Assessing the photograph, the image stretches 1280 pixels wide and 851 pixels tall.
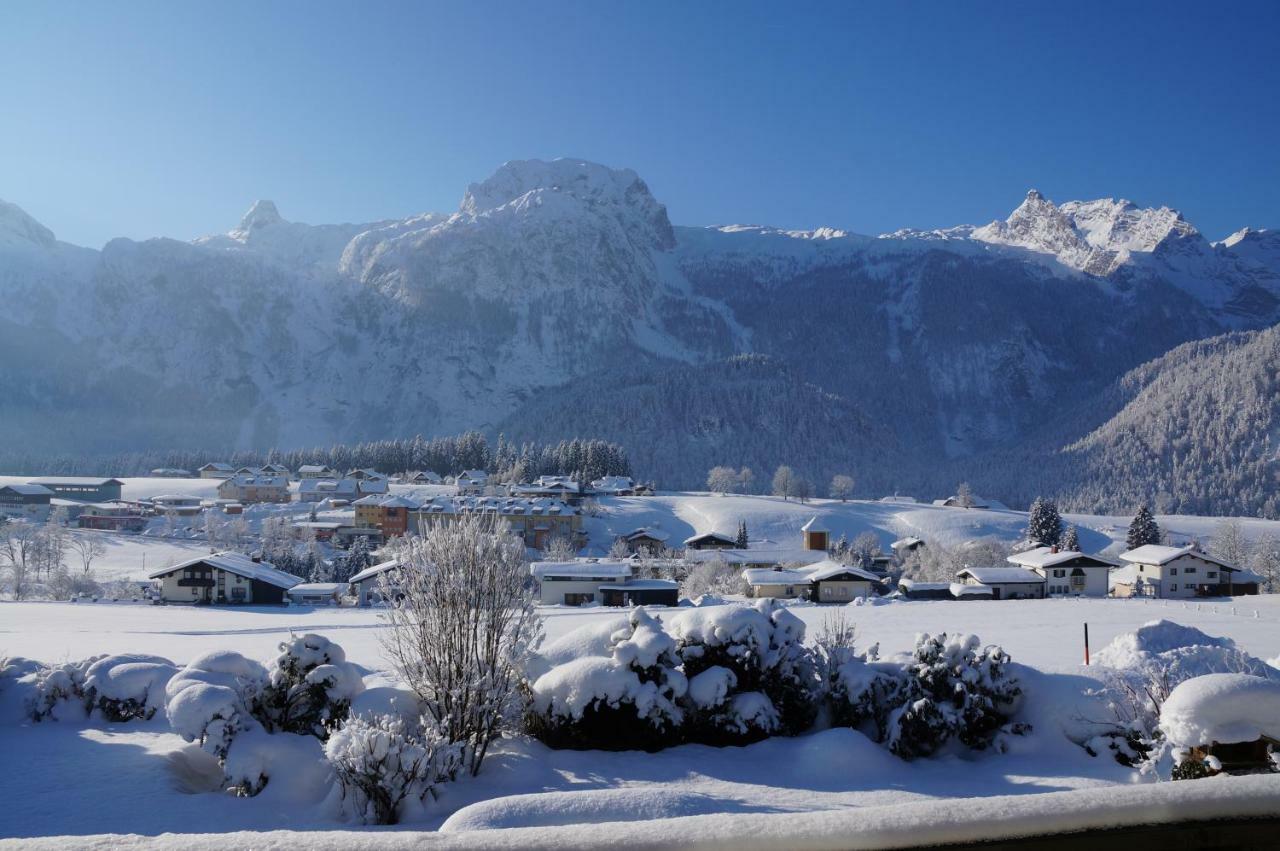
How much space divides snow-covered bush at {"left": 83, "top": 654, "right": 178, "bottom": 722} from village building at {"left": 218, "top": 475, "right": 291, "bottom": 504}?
307ft

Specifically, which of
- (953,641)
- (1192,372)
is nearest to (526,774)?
(953,641)

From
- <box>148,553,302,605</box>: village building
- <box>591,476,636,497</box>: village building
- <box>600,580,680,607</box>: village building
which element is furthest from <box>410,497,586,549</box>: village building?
<box>600,580,680,607</box>: village building

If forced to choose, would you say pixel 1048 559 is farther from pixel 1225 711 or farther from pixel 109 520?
pixel 109 520

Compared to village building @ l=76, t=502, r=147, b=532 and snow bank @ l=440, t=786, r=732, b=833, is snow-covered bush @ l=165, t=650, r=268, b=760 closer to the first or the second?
snow bank @ l=440, t=786, r=732, b=833

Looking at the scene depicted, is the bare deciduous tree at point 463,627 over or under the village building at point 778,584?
over

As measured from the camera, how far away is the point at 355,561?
59906 mm

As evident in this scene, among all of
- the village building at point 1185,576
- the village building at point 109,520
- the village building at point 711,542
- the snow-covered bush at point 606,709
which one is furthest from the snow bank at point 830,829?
the village building at point 109,520

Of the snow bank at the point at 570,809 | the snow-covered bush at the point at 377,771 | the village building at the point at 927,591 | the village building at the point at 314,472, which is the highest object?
the snow bank at the point at 570,809

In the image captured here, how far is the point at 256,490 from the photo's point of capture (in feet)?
337

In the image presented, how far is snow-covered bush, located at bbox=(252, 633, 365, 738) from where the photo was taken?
13.2 metres

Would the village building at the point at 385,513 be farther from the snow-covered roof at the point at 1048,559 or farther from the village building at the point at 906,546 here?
the snow-covered roof at the point at 1048,559

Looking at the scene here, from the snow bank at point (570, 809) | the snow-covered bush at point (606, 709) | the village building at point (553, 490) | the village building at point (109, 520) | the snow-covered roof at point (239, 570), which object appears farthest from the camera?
the village building at point (553, 490)

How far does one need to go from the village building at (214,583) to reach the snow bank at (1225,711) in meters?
48.3

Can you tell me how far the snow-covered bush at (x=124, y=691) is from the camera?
50.3 feet
